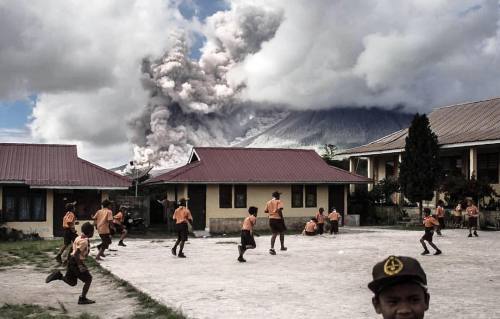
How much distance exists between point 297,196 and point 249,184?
110 inches

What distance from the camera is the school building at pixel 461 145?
31564 mm

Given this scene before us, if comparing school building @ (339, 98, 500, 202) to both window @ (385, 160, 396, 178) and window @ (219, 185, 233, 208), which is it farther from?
window @ (219, 185, 233, 208)

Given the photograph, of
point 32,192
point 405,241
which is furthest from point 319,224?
point 32,192

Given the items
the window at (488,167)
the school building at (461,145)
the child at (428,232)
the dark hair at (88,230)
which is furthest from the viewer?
the window at (488,167)

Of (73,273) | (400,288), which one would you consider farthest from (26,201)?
(400,288)

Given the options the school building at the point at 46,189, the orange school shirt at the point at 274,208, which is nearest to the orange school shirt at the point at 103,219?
the orange school shirt at the point at 274,208

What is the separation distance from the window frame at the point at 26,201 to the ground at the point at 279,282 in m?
9.69

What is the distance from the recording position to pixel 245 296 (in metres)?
9.68

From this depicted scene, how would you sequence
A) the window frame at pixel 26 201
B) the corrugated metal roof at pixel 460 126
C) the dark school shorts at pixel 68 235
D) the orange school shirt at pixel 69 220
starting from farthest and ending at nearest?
the corrugated metal roof at pixel 460 126
the window frame at pixel 26 201
the dark school shorts at pixel 68 235
the orange school shirt at pixel 69 220

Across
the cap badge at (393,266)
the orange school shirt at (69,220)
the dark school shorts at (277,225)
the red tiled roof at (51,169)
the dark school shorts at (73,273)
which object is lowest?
the dark school shorts at (73,273)

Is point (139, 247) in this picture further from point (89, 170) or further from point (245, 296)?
point (245, 296)

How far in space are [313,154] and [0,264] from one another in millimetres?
22444

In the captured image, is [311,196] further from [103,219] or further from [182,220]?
[103,219]

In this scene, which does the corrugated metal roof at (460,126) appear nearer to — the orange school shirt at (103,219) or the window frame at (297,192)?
the window frame at (297,192)
